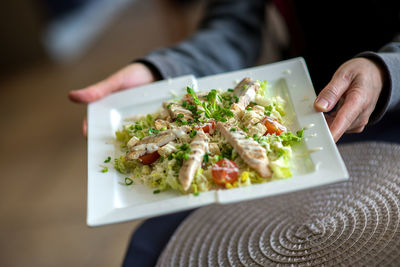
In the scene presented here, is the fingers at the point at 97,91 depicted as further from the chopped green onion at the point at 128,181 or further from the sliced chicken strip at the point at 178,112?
the chopped green onion at the point at 128,181

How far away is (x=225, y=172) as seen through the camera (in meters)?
1.06

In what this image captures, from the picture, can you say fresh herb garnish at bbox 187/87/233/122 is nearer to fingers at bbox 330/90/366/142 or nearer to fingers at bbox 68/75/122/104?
fingers at bbox 330/90/366/142

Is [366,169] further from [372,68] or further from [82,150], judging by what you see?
[82,150]

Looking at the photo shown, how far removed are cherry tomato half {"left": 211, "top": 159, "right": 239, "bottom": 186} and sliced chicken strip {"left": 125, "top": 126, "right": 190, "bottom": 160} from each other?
0.18m

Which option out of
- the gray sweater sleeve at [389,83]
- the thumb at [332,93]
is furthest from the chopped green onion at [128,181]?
the gray sweater sleeve at [389,83]

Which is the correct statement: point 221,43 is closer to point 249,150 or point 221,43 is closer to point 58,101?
point 249,150

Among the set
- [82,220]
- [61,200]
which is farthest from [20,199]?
[82,220]

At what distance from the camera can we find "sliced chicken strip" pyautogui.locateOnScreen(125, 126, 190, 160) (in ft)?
3.88

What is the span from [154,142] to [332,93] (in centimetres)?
56

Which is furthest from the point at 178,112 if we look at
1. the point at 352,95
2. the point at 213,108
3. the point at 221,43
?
the point at 221,43

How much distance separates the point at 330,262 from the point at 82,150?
8.53 feet

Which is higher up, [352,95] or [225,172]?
[352,95]

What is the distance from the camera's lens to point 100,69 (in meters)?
3.94

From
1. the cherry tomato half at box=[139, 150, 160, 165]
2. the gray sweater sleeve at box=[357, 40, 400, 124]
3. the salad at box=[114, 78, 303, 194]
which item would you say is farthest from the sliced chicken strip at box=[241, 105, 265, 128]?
the gray sweater sleeve at box=[357, 40, 400, 124]
